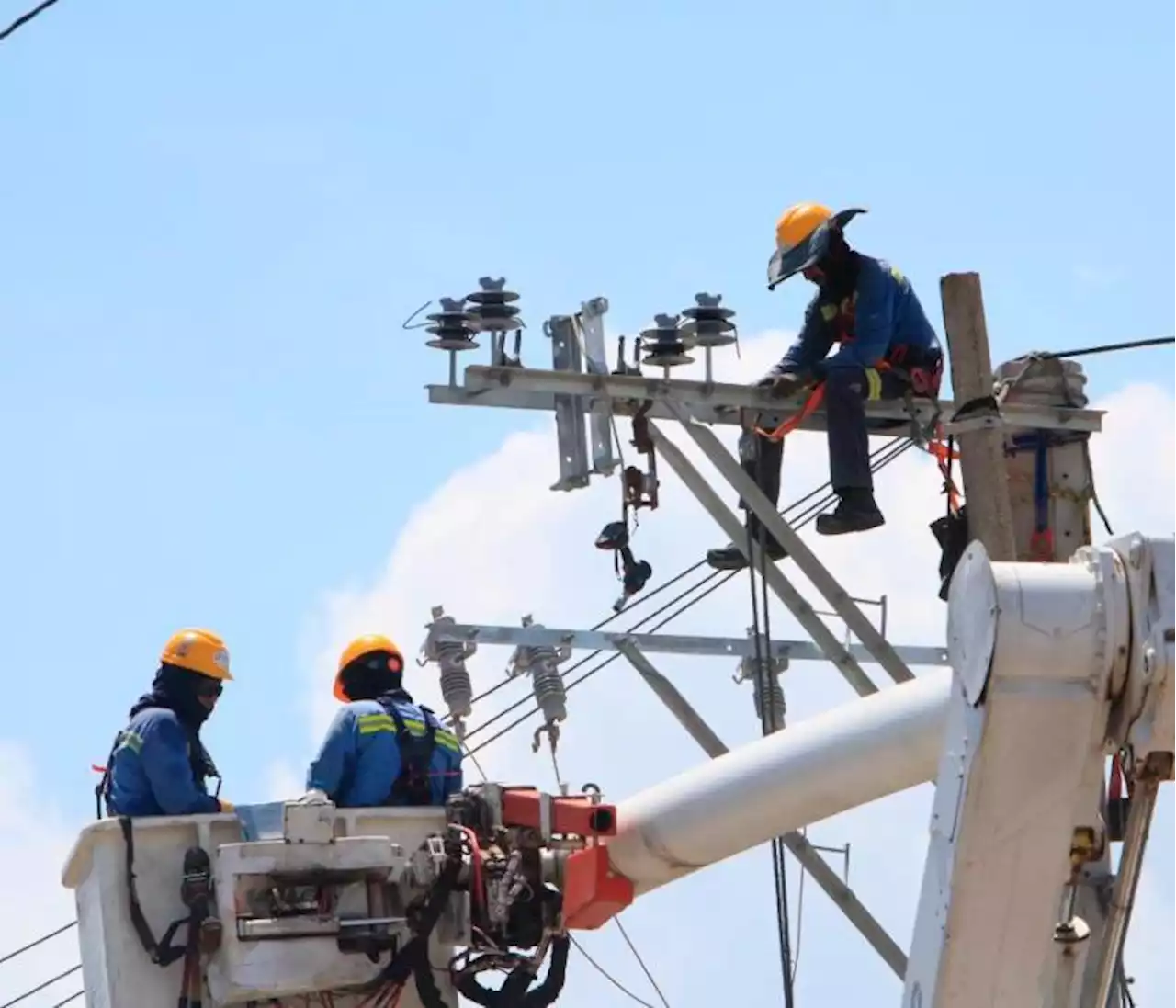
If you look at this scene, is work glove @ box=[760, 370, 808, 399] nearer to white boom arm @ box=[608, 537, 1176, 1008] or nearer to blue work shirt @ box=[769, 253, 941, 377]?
blue work shirt @ box=[769, 253, 941, 377]

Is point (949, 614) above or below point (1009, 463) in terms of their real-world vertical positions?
below

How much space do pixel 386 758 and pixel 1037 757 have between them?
18.3 ft

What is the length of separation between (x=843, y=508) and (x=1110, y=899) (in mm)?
6846

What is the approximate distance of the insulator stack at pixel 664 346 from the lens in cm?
1385

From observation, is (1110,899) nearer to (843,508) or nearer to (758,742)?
(758,742)

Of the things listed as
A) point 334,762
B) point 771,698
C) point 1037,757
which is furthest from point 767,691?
point 1037,757

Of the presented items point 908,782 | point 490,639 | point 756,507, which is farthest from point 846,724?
point 490,639

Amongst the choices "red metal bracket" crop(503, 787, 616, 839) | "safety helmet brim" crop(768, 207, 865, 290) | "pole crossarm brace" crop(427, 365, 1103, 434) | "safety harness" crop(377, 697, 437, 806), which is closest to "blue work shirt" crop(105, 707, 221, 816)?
"safety harness" crop(377, 697, 437, 806)

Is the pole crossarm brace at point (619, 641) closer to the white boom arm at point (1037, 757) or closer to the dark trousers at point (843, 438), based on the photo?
the dark trousers at point (843, 438)

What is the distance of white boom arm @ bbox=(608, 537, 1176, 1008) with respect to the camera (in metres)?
6.92

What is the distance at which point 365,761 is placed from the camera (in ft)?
40.3

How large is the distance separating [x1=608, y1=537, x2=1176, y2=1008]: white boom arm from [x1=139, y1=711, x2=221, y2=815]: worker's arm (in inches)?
203

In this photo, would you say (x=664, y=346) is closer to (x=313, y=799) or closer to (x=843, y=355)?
(x=843, y=355)

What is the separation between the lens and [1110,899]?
7.18 meters
